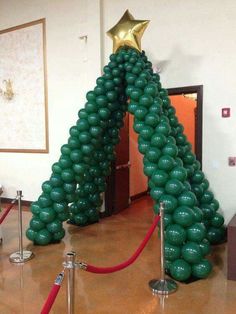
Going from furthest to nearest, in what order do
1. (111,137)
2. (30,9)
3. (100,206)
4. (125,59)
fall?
(30,9), (100,206), (111,137), (125,59)

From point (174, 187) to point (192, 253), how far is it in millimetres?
672

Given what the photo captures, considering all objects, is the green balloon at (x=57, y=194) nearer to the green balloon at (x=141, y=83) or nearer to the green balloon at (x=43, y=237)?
the green balloon at (x=43, y=237)

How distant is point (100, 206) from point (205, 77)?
2698mm

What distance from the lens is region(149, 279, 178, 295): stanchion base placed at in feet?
9.34

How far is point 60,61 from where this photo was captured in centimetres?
577

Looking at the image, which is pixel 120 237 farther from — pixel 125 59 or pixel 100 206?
pixel 125 59

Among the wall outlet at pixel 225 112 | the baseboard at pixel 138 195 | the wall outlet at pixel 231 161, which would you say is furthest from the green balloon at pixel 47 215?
the baseboard at pixel 138 195

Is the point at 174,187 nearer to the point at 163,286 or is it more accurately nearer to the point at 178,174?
the point at 178,174

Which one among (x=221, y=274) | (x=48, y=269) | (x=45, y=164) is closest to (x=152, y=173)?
(x=221, y=274)

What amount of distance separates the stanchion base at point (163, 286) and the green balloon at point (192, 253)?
0.91ft

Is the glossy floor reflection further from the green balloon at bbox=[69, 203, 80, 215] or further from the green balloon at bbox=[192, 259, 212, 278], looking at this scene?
the green balloon at bbox=[69, 203, 80, 215]

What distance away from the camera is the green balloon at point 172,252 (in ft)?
10.1

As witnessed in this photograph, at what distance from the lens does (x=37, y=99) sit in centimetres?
612

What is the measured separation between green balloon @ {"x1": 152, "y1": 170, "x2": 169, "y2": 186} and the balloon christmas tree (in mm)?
11
